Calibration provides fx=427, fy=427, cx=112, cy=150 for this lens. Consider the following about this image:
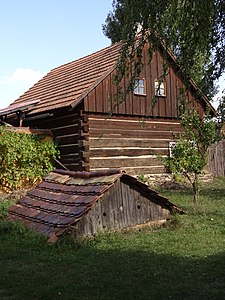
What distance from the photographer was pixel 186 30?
18.2 feet

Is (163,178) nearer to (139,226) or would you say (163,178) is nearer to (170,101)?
(170,101)

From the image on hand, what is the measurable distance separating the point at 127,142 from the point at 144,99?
2195mm

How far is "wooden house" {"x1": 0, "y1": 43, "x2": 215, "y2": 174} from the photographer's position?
663 inches

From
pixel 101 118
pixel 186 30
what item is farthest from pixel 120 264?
pixel 101 118

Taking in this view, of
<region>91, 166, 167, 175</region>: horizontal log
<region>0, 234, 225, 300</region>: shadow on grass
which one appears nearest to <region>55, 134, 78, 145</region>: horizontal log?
<region>91, 166, 167, 175</region>: horizontal log

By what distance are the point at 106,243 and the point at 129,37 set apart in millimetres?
4644

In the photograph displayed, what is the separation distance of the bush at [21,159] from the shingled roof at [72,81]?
194 cm

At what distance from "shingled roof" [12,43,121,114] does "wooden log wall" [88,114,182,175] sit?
4.16ft

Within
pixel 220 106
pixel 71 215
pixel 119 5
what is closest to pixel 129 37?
pixel 119 5

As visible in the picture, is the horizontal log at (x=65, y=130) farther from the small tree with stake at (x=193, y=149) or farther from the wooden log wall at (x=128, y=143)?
the small tree with stake at (x=193, y=149)

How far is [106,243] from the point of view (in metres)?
8.64

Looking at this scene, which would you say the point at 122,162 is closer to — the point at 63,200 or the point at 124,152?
the point at 124,152

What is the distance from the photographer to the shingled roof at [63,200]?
8659mm

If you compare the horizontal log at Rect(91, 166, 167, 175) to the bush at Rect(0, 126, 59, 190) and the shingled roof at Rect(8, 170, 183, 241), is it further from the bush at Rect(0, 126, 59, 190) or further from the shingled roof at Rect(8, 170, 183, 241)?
the shingled roof at Rect(8, 170, 183, 241)
